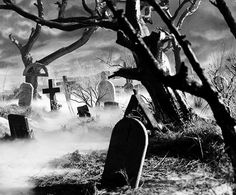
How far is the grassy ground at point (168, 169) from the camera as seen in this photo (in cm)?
445

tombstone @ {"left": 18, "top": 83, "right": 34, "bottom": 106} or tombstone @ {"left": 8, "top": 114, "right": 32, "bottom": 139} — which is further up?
tombstone @ {"left": 18, "top": 83, "right": 34, "bottom": 106}

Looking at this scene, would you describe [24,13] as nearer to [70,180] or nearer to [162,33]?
[162,33]

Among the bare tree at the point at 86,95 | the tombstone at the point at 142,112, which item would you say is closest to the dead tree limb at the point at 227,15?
the tombstone at the point at 142,112

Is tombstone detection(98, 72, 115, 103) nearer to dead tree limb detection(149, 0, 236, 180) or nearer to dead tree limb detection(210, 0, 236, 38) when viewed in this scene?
dead tree limb detection(210, 0, 236, 38)

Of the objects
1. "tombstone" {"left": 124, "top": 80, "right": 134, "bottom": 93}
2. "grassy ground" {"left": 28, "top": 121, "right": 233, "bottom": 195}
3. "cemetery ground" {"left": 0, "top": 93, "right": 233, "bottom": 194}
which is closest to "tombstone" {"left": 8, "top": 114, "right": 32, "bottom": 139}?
"cemetery ground" {"left": 0, "top": 93, "right": 233, "bottom": 194}

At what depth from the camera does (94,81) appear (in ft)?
93.1

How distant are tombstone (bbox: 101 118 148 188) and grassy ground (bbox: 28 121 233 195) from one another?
0.48 feet

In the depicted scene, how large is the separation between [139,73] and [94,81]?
25.1 m

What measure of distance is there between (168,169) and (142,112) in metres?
2.43

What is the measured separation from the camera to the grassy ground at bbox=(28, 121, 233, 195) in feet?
14.6

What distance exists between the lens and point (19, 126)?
9.12 m

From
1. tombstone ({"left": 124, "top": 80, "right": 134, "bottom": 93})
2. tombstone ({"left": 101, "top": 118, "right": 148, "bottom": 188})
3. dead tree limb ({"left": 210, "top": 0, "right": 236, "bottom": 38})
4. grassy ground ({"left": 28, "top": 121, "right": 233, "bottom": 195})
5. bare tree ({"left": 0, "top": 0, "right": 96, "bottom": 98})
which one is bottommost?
grassy ground ({"left": 28, "top": 121, "right": 233, "bottom": 195})

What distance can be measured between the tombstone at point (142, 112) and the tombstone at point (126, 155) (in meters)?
2.55

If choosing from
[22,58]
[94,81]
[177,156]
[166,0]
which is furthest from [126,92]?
[177,156]
